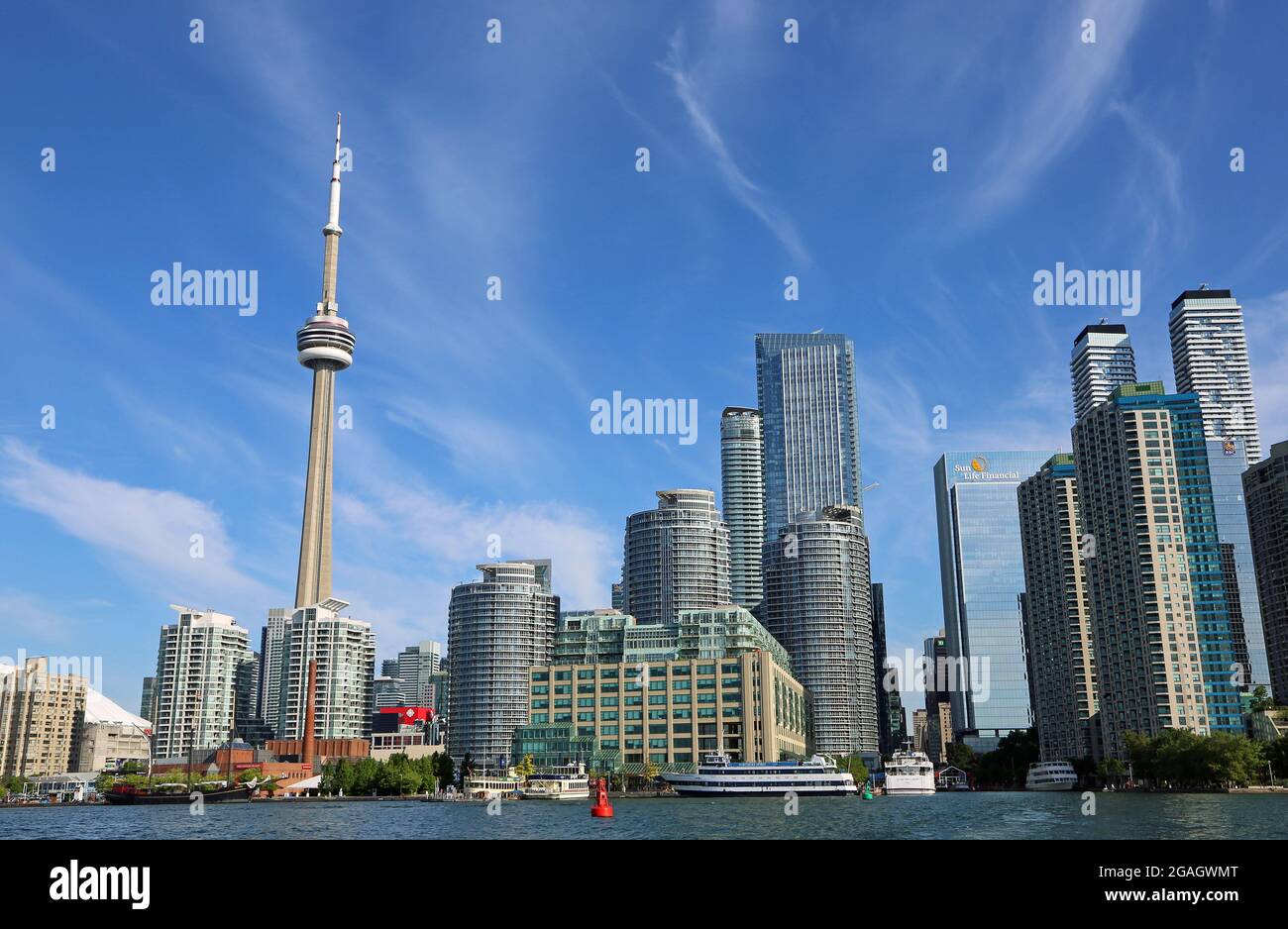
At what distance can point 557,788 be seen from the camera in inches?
6053

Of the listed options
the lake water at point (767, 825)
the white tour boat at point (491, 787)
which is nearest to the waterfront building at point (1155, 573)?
the lake water at point (767, 825)

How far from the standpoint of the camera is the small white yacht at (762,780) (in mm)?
143500

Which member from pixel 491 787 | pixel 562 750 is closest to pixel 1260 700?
pixel 562 750

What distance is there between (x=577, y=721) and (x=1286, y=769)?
10828 centimetres

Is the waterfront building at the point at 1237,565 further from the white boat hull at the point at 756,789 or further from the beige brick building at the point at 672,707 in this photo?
the beige brick building at the point at 672,707

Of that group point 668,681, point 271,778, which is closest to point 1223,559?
point 668,681

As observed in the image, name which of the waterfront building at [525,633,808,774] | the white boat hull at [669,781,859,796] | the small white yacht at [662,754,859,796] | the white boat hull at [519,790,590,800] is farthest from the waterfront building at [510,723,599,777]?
the small white yacht at [662,754,859,796]

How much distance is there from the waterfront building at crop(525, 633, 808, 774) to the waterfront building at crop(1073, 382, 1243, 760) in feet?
197

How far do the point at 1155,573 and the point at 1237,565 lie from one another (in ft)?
59.5

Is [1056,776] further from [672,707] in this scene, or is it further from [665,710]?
[665,710]

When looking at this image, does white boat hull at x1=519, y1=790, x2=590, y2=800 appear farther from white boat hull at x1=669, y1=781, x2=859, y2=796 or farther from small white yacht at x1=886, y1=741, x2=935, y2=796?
small white yacht at x1=886, y1=741, x2=935, y2=796

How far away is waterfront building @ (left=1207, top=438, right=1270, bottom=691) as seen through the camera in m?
175
